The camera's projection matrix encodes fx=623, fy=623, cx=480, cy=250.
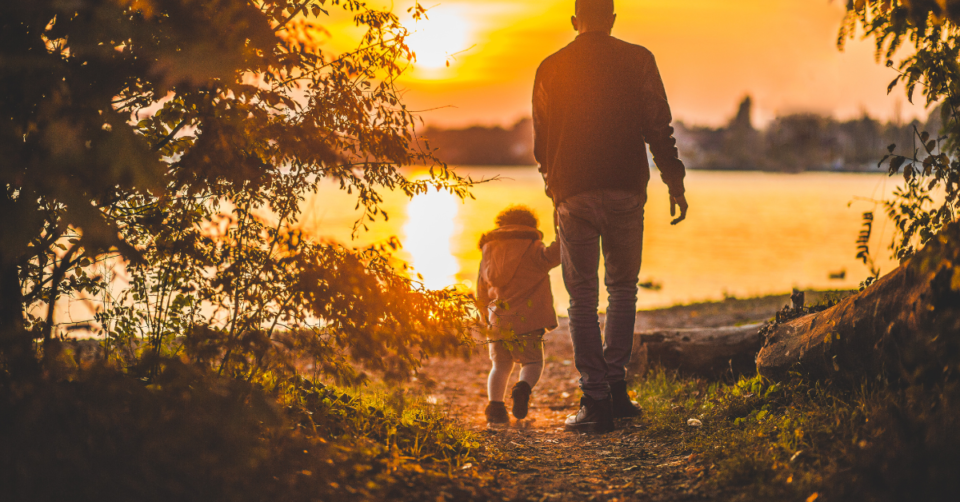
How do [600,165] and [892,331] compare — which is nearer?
[892,331]

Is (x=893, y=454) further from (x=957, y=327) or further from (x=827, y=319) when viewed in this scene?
(x=827, y=319)

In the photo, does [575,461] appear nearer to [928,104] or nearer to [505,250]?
[505,250]

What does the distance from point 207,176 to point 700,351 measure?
4163 millimetres

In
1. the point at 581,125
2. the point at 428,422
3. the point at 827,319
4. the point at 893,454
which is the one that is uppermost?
the point at 581,125

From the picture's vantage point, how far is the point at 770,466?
2.71 metres

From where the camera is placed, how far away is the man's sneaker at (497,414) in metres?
Result: 4.70

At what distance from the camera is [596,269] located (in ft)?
13.1

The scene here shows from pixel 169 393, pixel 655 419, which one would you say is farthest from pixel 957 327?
pixel 169 393

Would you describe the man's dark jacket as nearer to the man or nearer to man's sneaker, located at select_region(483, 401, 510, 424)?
the man

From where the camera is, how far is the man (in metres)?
3.83

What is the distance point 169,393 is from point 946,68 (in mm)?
3845

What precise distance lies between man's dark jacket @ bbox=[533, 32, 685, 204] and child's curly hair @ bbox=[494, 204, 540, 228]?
1.00 metres

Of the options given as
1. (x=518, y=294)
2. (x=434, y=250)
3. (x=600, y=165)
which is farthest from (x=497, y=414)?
(x=434, y=250)

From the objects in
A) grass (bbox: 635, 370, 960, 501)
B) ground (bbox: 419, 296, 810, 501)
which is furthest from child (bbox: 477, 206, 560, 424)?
grass (bbox: 635, 370, 960, 501)
